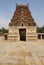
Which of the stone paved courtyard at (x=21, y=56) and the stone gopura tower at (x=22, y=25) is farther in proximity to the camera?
the stone gopura tower at (x=22, y=25)

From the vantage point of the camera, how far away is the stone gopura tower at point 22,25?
42.9 m

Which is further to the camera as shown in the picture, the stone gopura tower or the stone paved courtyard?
the stone gopura tower

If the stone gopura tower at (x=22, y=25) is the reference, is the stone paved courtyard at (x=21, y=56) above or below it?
below

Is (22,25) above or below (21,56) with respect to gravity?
above

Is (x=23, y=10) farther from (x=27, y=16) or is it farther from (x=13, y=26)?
(x=13, y=26)

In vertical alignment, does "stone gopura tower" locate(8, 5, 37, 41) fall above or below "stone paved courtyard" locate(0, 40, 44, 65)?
above

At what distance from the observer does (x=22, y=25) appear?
142ft

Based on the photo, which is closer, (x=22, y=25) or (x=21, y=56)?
(x=21, y=56)

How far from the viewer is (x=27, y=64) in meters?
9.91

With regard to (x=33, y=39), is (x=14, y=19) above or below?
above

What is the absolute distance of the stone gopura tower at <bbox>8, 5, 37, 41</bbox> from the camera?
141 feet

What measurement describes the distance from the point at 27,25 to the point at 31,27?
125cm

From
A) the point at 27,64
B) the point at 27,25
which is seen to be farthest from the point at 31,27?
the point at 27,64

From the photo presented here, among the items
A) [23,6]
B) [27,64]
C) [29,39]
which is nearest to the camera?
[27,64]
